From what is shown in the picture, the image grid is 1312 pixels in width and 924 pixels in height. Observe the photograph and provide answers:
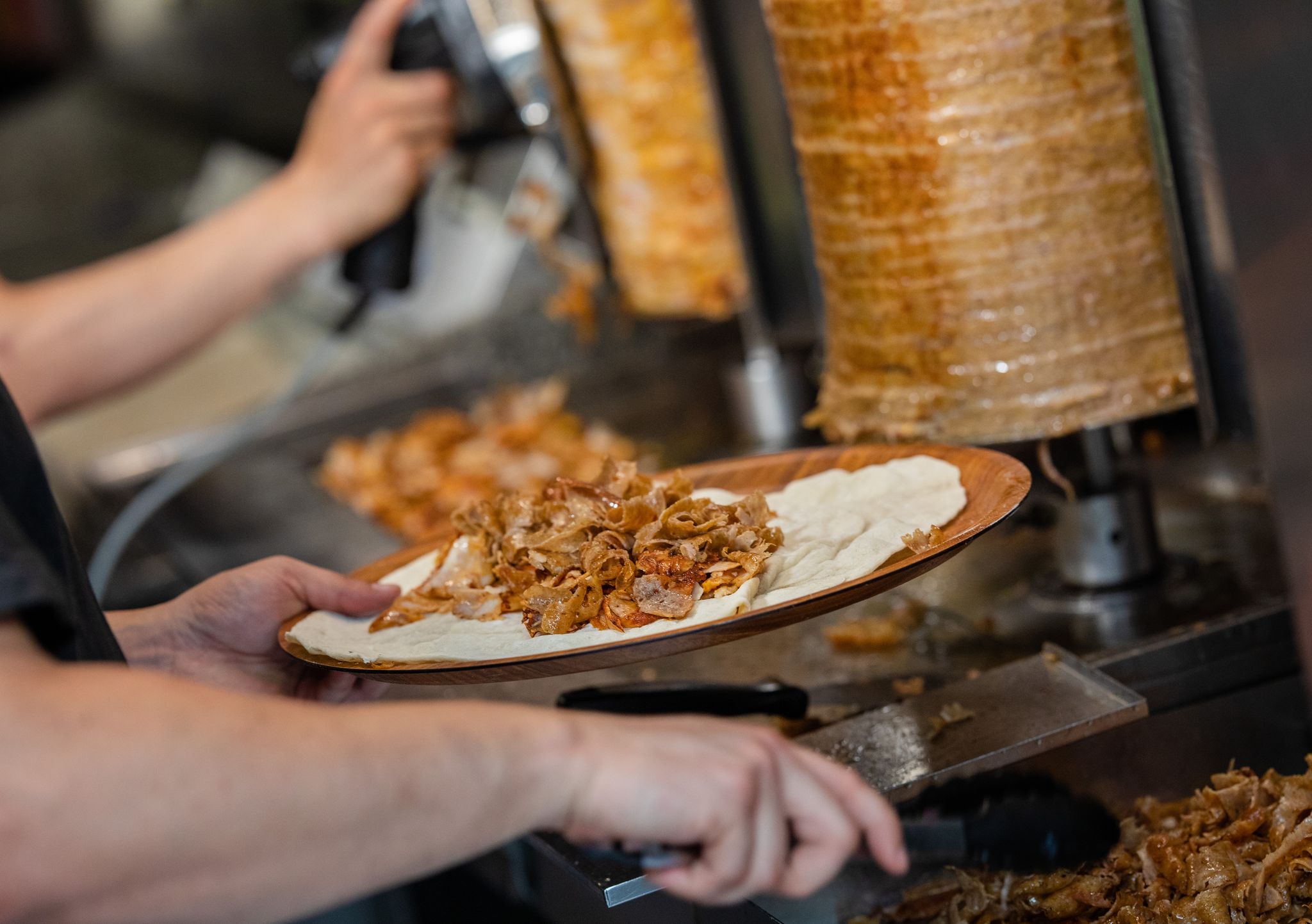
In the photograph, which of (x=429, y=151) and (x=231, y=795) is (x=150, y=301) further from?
(x=231, y=795)

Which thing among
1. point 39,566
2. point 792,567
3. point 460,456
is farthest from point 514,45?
point 39,566

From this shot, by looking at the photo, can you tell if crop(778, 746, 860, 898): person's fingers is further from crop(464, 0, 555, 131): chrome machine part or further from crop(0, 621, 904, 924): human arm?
crop(464, 0, 555, 131): chrome machine part

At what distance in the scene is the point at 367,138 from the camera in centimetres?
187

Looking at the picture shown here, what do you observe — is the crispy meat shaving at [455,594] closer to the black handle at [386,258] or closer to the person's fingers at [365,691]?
the person's fingers at [365,691]

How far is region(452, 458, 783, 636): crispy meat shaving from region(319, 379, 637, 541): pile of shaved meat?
3.30 ft

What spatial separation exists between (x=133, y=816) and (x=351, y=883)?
4.3 inches

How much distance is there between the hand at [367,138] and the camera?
73.4 inches

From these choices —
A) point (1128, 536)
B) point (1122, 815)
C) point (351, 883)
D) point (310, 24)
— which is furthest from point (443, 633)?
point (310, 24)

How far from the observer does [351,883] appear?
624mm

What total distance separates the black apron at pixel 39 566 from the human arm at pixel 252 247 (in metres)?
1.07

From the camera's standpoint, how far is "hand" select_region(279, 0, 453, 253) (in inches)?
73.4

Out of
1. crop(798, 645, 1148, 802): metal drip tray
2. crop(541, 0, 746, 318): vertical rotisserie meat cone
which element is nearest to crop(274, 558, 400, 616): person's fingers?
crop(798, 645, 1148, 802): metal drip tray

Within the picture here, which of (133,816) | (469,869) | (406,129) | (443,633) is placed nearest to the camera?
(133,816)

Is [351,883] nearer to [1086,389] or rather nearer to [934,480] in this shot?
[934,480]
